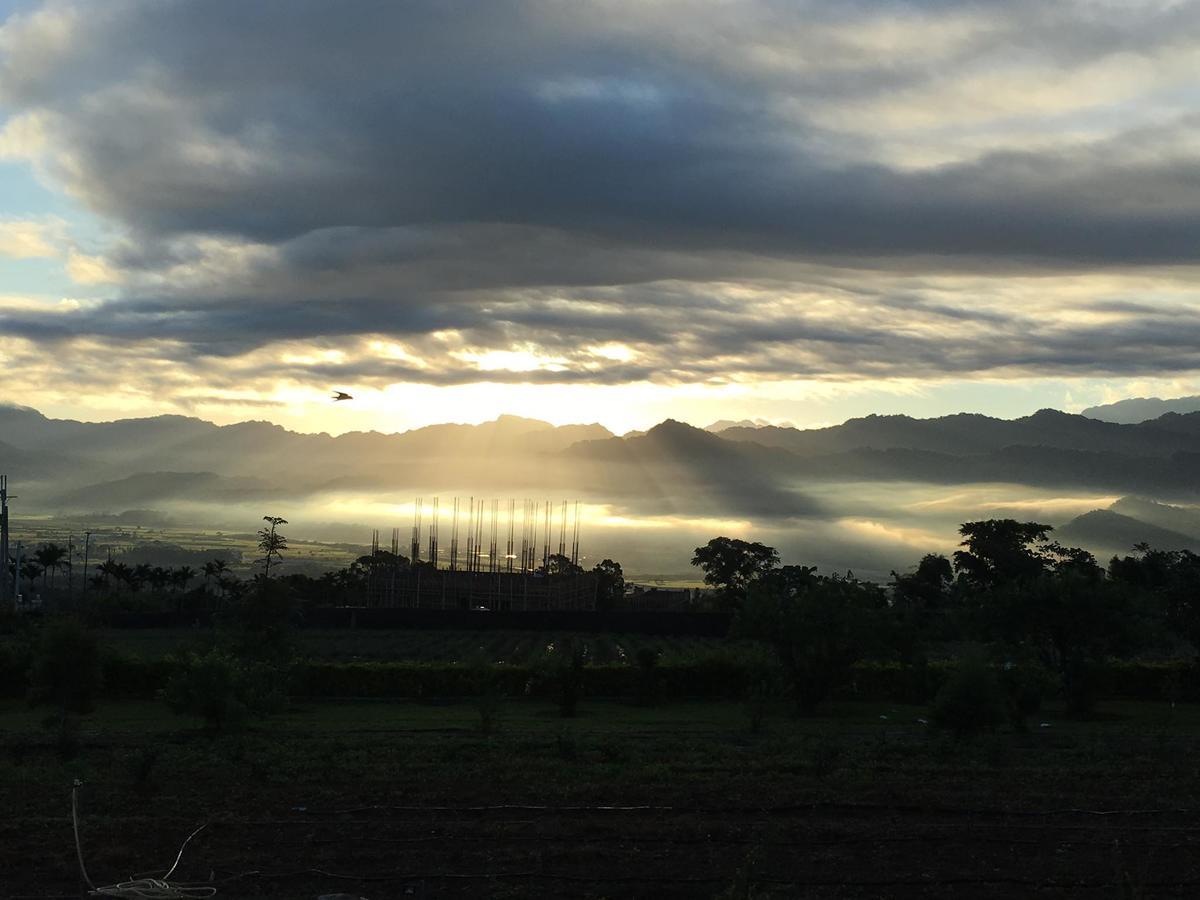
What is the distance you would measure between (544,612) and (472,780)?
1604 inches

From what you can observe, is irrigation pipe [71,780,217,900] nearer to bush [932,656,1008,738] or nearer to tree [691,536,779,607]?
bush [932,656,1008,738]

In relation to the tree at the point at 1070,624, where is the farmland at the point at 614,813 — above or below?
below

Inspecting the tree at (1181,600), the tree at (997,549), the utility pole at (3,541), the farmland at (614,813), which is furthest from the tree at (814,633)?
the utility pole at (3,541)

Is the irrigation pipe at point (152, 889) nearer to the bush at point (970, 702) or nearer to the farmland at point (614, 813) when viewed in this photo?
the farmland at point (614, 813)

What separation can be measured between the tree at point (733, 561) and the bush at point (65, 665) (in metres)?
62.6

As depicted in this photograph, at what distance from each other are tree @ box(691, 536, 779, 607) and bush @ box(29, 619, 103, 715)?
62565 millimetres

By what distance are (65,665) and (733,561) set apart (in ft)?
224

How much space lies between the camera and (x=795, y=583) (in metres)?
39.4

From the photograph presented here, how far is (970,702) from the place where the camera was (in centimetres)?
2375

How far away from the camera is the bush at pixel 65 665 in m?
29.3

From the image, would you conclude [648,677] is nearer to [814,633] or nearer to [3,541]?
[814,633]

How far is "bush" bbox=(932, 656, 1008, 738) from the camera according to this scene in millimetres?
23688

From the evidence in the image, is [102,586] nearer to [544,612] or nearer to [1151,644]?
[544,612]

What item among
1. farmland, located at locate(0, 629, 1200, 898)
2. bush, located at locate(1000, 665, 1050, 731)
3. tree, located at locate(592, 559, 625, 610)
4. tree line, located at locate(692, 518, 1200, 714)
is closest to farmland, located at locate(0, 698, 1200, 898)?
farmland, located at locate(0, 629, 1200, 898)
